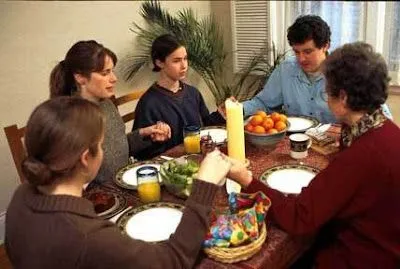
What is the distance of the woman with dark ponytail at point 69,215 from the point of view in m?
0.84

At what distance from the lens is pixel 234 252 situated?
0.97 m

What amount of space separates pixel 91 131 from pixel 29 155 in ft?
0.49

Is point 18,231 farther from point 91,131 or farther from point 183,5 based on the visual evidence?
point 183,5

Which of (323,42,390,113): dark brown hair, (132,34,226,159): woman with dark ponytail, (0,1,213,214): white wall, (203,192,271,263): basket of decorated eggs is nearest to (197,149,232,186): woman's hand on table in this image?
(203,192,271,263): basket of decorated eggs

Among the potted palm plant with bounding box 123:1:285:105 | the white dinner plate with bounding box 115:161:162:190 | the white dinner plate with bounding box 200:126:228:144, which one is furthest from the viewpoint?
the potted palm plant with bounding box 123:1:285:105

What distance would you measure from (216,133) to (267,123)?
0.30m

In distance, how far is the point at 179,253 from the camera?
94 centimetres

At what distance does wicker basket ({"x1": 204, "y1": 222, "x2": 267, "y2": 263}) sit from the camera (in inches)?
38.4

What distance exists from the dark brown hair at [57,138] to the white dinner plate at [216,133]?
0.92 meters

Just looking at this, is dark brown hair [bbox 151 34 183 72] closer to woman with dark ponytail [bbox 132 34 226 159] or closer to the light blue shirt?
woman with dark ponytail [bbox 132 34 226 159]

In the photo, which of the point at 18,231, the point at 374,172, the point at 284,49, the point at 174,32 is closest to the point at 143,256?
the point at 18,231

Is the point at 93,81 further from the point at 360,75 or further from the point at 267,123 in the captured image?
the point at 360,75

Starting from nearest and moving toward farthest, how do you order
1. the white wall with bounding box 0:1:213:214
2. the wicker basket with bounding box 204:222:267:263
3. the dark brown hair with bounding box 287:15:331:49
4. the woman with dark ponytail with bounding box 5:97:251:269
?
the woman with dark ponytail with bounding box 5:97:251:269 < the wicker basket with bounding box 204:222:267:263 < the dark brown hair with bounding box 287:15:331:49 < the white wall with bounding box 0:1:213:214

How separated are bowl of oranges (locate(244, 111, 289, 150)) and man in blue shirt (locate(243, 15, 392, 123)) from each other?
0.38 meters
